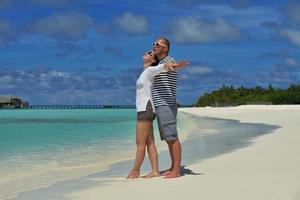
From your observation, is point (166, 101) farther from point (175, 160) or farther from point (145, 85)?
point (175, 160)

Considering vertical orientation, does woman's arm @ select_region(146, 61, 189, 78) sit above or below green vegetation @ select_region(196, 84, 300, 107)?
below

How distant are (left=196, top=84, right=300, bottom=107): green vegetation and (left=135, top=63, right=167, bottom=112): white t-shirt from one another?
86.0 metres

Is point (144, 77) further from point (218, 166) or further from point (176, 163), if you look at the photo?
point (218, 166)

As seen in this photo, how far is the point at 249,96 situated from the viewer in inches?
4427

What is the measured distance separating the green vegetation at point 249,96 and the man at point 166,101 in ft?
282

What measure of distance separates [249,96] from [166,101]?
106031 mm

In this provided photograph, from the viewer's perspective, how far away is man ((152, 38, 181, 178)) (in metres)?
8.00

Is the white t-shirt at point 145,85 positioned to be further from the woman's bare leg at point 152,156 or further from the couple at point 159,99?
the woman's bare leg at point 152,156

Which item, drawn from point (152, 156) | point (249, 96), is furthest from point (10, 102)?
point (152, 156)

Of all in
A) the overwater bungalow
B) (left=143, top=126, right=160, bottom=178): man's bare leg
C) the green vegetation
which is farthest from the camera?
the overwater bungalow

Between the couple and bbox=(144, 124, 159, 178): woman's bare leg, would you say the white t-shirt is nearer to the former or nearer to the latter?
the couple

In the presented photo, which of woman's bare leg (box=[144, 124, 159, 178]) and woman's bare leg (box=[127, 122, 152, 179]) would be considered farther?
woman's bare leg (box=[144, 124, 159, 178])

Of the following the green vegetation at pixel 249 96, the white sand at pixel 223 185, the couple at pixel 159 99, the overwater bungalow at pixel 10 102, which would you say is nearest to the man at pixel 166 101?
the couple at pixel 159 99

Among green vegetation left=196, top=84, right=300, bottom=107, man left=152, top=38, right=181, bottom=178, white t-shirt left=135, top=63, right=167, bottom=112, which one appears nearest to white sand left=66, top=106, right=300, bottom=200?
man left=152, top=38, right=181, bottom=178
